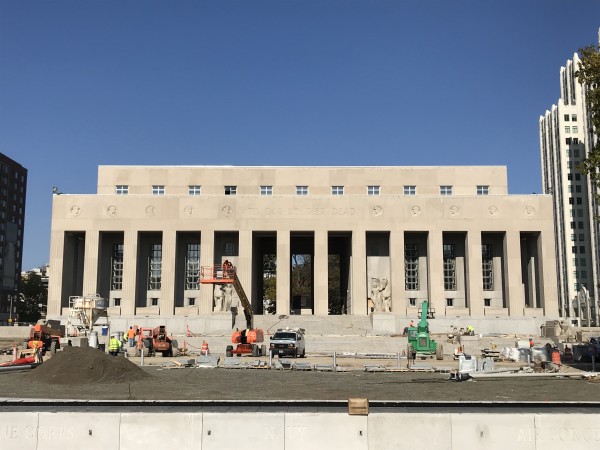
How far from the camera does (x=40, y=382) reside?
71.4 feet

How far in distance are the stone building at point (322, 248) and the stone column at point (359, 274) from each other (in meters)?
0.10

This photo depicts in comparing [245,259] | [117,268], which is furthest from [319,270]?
[117,268]

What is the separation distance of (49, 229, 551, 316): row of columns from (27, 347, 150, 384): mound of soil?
3678cm

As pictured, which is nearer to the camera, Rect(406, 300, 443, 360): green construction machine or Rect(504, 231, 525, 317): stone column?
Rect(406, 300, 443, 360): green construction machine

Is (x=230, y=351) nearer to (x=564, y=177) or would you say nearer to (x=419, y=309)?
(x=419, y=309)

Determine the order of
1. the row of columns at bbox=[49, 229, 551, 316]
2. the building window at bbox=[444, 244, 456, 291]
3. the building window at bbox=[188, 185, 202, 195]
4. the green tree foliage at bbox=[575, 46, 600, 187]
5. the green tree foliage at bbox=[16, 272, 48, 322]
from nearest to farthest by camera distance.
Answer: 1. the green tree foliage at bbox=[575, 46, 600, 187]
2. the row of columns at bbox=[49, 229, 551, 316]
3. the building window at bbox=[444, 244, 456, 291]
4. the building window at bbox=[188, 185, 202, 195]
5. the green tree foliage at bbox=[16, 272, 48, 322]

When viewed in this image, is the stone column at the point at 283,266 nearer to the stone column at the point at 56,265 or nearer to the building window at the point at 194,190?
the building window at the point at 194,190

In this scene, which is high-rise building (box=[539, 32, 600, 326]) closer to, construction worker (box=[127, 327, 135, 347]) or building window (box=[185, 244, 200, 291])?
building window (box=[185, 244, 200, 291])

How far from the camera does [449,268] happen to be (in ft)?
212

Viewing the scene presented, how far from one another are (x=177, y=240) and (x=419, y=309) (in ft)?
79.9

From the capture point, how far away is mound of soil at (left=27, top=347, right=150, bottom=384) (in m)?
22.1

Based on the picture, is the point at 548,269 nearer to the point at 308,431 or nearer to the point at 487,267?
the point at 487,267

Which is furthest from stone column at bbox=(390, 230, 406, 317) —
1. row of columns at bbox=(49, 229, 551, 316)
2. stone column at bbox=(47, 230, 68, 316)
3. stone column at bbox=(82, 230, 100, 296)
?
stone column at bbox=(47, 230, 68, 316)

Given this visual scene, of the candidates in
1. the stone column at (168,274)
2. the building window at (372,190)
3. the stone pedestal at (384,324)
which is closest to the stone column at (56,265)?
the stone column at (168,274)
